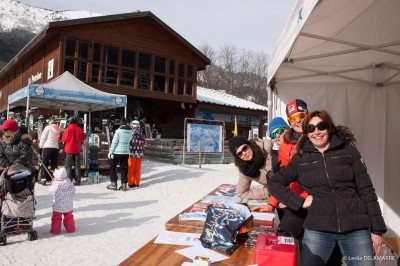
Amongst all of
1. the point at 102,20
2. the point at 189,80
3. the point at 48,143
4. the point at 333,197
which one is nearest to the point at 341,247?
the point at 333,197

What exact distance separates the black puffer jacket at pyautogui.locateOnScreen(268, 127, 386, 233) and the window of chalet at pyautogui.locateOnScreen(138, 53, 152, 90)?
52.6 ft

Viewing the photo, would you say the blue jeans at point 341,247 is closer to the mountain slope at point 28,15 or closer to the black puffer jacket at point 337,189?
the black puffer jacket at point 337,189

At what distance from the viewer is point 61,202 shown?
15.4 ft

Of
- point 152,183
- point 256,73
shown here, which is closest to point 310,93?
point 152,183

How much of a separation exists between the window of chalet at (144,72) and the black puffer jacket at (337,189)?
16.0m

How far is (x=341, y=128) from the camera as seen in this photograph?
2264mm

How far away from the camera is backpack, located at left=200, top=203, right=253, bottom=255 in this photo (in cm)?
200

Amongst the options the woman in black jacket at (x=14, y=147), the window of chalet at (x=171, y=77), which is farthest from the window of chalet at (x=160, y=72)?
the woman in black jacket at (x=14, y=147)

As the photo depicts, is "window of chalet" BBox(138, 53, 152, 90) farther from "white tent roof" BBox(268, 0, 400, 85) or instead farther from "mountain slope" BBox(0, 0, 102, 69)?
"mountain slope" BBox(0, 0, 102, 69)

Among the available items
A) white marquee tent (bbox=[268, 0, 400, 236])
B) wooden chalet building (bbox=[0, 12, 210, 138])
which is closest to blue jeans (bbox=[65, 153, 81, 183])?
white marquee tent (bbox=[268, 0, 400, 236])

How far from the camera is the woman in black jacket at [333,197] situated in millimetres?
2043

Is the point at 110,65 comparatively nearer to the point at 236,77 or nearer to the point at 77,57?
the point at 77,57

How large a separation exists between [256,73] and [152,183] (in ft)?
134

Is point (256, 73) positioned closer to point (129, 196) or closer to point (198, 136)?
point (198, 136)
